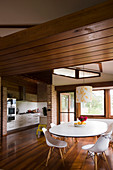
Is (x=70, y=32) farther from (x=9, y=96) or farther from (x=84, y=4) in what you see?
(x=9, y=96)

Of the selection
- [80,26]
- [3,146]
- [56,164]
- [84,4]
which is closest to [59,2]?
[84,4]

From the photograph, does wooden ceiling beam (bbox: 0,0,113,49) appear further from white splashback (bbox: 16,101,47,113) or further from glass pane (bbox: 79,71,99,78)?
white splashback (bbox: 16,101,47,113)

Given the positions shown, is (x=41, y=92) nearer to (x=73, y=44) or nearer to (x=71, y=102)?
(x=71, y=102)

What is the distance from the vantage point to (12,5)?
1998 mm

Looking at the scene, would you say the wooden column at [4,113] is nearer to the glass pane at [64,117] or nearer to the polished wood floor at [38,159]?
the polished wood floor at [38,159]

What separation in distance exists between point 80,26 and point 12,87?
6670mm

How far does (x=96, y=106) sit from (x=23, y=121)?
3.99 m

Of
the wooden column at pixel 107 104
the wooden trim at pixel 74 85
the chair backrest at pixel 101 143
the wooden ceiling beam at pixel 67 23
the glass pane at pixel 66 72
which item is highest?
the glass pane at pixel 66 72

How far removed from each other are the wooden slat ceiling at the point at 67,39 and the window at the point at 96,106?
417 cm

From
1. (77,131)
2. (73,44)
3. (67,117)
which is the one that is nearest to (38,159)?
(77,131)

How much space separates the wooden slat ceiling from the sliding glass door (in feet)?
14.5

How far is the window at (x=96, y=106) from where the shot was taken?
6926 millimetres

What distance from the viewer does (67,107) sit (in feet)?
24.3

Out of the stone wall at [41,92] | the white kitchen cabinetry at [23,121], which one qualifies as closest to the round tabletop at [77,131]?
the white kitchen cabinetry at [23,121]
